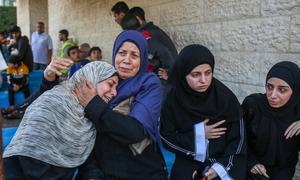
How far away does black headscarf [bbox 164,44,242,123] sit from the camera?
222 centimetres

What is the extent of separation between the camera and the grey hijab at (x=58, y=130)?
64.0 inches

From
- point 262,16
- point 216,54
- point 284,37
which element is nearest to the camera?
point 284,37

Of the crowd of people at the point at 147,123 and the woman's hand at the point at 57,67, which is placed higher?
the woman's hand at the point at 57,67

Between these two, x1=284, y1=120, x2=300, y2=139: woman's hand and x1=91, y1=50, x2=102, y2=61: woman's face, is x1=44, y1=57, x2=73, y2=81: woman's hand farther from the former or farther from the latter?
x1=91, y1=50, x2=102, y2=61: woman's face

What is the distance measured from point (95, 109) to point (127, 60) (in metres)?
0.39

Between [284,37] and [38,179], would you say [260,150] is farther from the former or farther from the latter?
[38,179]

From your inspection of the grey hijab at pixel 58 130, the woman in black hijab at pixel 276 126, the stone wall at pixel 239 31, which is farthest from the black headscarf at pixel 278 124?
the grey hijab at pixel 58 130

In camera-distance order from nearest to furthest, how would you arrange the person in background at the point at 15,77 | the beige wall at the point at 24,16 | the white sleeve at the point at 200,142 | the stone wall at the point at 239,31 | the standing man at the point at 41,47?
1. the white sleeve at the point at 200,142
2. the stone wall at the point at 239,31
3. the person in background at the point at 15,77
4. the standing man at the point at 41,47
5. the beige wall at the point at 24,16

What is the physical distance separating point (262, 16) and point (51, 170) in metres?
2.29

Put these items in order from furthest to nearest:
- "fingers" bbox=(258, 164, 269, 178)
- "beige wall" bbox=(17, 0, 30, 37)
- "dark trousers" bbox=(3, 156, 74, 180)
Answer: "beige wall" bbox=(17, 0, 30, 37), "fingers" bbox=(258, 164, 269, 178), "dark trousers" bbox=(3, 156, 74, 180)

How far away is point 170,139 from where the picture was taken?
7.48 feet

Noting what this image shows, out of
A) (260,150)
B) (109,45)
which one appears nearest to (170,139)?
(260,150)

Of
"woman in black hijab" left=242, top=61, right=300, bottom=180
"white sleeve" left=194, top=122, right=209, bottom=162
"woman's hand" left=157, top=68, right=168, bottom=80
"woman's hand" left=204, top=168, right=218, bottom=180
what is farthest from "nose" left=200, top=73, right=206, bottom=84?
"woman's hand" left=157, top=68, right=168, bottom=80

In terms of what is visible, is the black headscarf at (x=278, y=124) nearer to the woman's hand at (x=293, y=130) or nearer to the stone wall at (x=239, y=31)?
the woman's hand at (x=293, y=130)
